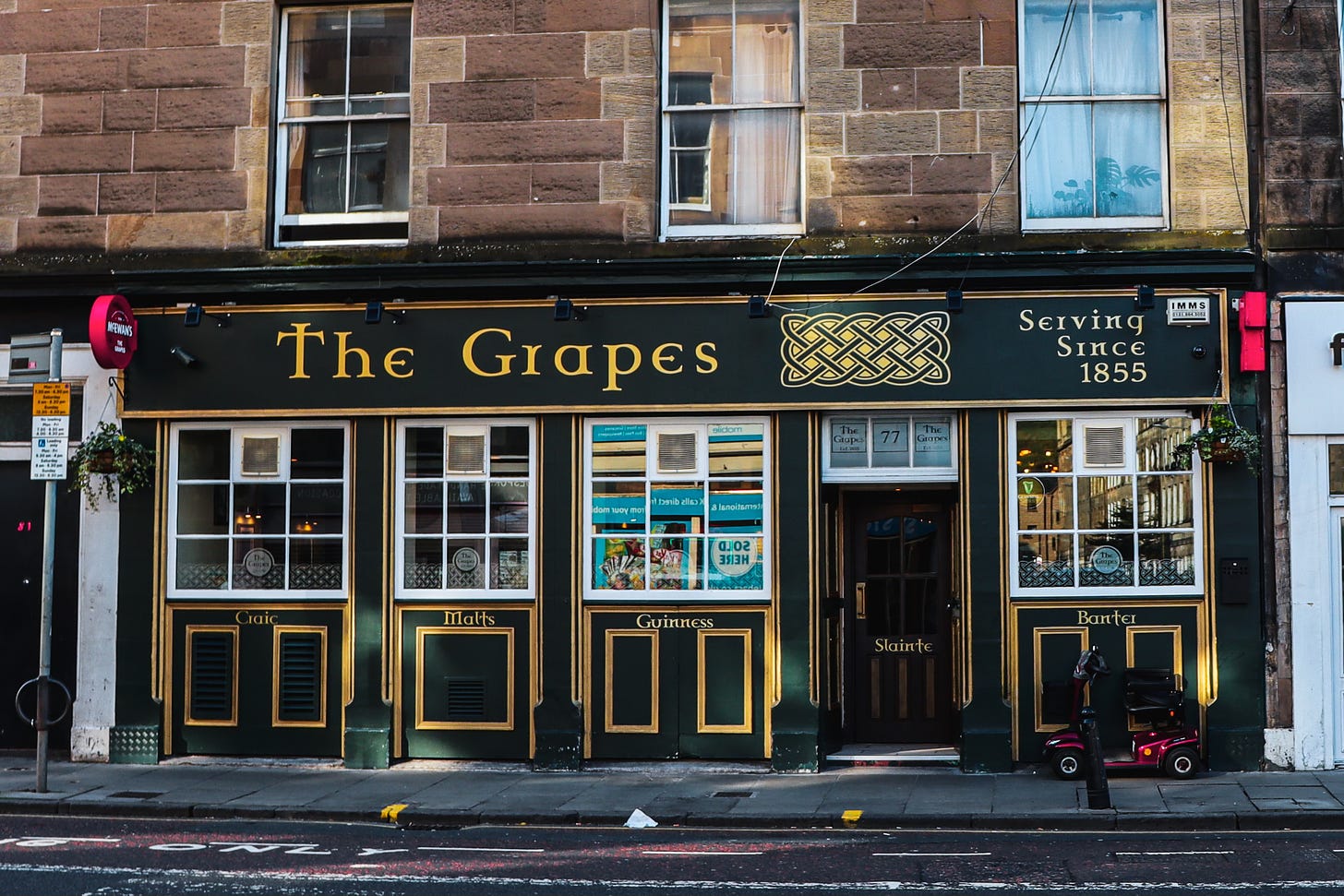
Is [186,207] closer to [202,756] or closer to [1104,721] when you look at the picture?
[202,756]

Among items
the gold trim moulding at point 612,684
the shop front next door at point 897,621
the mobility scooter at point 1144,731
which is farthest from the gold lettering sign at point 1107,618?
the gold trim moulding at point 612,684

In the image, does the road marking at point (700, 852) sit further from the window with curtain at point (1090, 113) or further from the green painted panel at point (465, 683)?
the window with curtain at point (1090, 113)

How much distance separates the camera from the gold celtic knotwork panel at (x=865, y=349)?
13.4 m

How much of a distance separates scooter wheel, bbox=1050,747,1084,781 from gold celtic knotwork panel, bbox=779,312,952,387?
340 centimetres

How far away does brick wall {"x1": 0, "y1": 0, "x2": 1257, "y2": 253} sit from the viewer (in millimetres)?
13562

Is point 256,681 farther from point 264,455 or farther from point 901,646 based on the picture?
point 901,646

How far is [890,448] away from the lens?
13.8 meters

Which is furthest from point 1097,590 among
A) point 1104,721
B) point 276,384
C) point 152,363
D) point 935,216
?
point 152,363

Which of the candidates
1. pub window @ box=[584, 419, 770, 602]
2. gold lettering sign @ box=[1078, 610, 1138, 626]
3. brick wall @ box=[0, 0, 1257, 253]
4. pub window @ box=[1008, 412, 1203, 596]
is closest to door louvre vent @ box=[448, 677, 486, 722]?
pub window @ box=[584, 419, 770, 602]

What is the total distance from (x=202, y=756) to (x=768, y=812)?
6.02m

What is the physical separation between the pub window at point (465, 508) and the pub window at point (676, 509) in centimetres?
68

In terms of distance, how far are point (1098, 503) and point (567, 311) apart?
519cm

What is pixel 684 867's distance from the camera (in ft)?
31.2

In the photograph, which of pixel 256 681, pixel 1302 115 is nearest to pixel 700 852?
pixel 256 681
